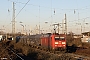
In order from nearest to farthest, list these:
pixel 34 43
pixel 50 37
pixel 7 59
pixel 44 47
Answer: pixel 7 59
pixel 50 37
pixel 44 47
pixel 34 43

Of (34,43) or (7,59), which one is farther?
(34,43)

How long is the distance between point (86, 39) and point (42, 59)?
40252mm

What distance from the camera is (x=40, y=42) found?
119ft

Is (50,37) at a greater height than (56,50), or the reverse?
(50,37)

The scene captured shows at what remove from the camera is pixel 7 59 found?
19.0 m

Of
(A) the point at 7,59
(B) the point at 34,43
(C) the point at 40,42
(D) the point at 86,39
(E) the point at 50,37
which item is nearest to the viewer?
(A) the point at 7,59

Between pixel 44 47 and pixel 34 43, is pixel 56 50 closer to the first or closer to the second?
pixel 44 47

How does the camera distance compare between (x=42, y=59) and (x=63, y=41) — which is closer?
(x=42, y=59)

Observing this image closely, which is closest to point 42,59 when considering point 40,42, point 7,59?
point 7,59

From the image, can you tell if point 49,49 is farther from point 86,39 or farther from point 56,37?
point 86,39

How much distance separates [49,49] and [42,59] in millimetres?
12444

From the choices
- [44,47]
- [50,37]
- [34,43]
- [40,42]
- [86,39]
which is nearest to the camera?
[50,37]

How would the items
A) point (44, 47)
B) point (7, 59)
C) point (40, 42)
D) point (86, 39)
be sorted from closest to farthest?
point (7, 59), point (44, 47), point (40, 42), point (86, 39)

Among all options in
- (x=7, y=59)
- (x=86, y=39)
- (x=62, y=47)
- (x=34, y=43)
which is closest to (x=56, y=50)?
(x=62, y=47)
